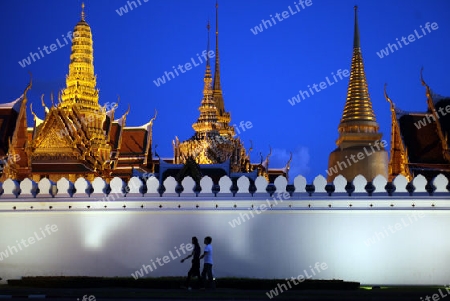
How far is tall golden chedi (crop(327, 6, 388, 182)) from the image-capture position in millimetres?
36656

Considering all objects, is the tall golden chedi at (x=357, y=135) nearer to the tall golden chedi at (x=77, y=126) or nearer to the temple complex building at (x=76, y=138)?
the temple complex building at (x=76, y=138)

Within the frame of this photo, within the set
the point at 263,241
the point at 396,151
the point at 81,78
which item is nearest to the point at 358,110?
the point at 396,151

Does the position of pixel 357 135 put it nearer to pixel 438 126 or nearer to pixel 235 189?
pixel 438 126

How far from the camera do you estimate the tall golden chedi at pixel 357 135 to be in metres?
36.7

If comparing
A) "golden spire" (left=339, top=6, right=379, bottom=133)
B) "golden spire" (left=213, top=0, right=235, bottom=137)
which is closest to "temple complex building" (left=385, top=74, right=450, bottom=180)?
"golden spire" (left=339, top=6, right=379, bottom=133)

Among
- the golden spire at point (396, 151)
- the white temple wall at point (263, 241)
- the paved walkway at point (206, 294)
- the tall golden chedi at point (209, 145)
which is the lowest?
the paved walkway at point (206, 294)

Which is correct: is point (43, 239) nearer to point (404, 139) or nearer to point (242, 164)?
point (404, 139)

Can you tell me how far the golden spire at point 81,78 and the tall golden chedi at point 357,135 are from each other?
37.1 ft

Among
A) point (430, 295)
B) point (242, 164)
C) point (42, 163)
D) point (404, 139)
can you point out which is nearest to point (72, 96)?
point (42, 163)

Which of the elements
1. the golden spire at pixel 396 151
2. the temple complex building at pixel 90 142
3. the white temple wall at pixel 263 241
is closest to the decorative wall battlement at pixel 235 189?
the white temple wall at pixel 263 241

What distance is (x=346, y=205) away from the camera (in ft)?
52.4

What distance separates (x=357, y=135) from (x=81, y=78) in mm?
13107

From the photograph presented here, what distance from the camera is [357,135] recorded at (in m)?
37.9

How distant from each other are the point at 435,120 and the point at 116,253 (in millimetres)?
13583
